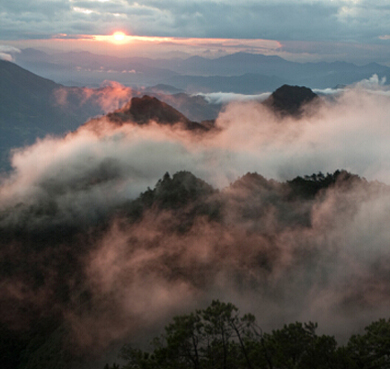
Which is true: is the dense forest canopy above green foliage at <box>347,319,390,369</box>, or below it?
above

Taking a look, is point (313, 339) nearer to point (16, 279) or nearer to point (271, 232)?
point (271, 232)

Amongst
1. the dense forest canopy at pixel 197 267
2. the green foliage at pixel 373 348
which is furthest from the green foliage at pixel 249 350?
the dense forest canopy at pixel 197 267

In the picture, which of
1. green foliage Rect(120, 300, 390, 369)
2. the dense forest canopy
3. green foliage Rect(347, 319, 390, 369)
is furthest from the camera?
the dense forest canopy

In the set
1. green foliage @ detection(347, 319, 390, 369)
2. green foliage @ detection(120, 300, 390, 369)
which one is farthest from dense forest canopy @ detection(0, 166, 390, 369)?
green foliage @ detection(347, 319, 390, 369)

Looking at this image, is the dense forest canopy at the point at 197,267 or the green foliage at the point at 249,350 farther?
the dense forest canopy at the point at 197,267

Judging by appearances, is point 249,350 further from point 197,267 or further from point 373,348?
point 197,267

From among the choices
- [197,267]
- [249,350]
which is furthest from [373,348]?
[197,267]

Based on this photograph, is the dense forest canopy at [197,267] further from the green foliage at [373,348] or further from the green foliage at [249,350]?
the green foliage at [373,348]

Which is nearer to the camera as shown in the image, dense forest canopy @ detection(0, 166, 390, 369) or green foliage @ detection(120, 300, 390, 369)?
green foliage @ detection(120, 300, 390, 369)

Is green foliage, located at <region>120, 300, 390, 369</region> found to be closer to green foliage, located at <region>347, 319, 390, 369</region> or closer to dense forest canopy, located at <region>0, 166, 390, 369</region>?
green foliage, located at <region>347, 319, 390, 369</region>

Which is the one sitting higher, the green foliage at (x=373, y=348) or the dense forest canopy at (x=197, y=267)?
the dense forest canopy at (x=197, y=267)

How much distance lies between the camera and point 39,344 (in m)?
119

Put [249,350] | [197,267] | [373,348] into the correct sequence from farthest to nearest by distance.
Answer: [197,267], [249,350], [373,348]

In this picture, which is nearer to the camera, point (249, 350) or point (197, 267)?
point (249, 350)
